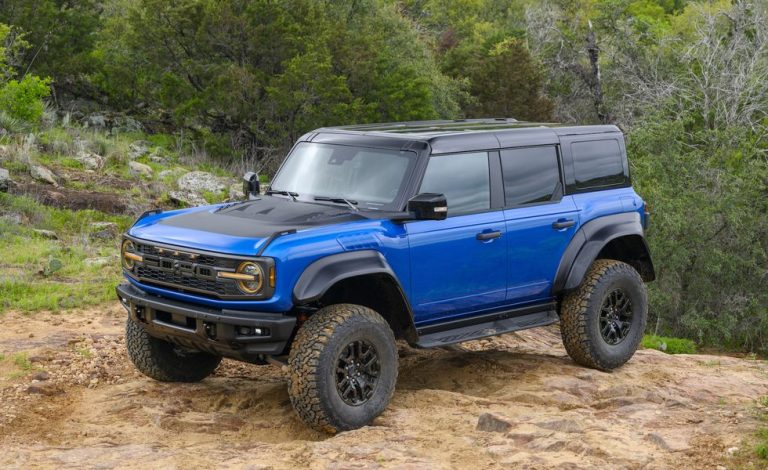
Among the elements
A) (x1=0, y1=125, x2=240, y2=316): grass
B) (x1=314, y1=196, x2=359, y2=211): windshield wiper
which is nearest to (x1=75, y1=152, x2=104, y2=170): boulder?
(x1=0, y1=125, x2=240, y2=316): grass

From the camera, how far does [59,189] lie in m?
16.1

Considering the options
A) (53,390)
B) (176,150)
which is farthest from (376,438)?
(176,150)

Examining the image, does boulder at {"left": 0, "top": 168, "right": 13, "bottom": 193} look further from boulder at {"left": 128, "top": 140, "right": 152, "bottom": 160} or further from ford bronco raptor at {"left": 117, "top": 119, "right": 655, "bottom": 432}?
ford bronco raptor at {"left": 117, "top": 119, "right": 655, "bottom": 432}

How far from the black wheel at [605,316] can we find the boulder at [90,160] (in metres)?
12.2

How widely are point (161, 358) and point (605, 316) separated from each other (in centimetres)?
349

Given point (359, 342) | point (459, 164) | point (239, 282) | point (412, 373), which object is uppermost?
point (459, 164)

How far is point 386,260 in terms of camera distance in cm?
662

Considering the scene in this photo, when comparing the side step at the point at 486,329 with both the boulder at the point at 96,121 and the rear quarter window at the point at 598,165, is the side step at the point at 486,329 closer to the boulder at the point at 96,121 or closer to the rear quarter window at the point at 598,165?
the rear quarter window at the point at 598,165

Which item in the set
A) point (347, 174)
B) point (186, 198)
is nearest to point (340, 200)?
point (347, 174)

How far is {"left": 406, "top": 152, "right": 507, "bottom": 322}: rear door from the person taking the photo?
22.6 ft

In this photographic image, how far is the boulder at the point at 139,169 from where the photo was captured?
1838cm

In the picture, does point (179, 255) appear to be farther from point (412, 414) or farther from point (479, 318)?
point (479, 318)

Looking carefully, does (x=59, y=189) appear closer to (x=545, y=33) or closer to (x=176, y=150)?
(x=176, y=150)

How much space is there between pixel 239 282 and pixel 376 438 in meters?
1.25
